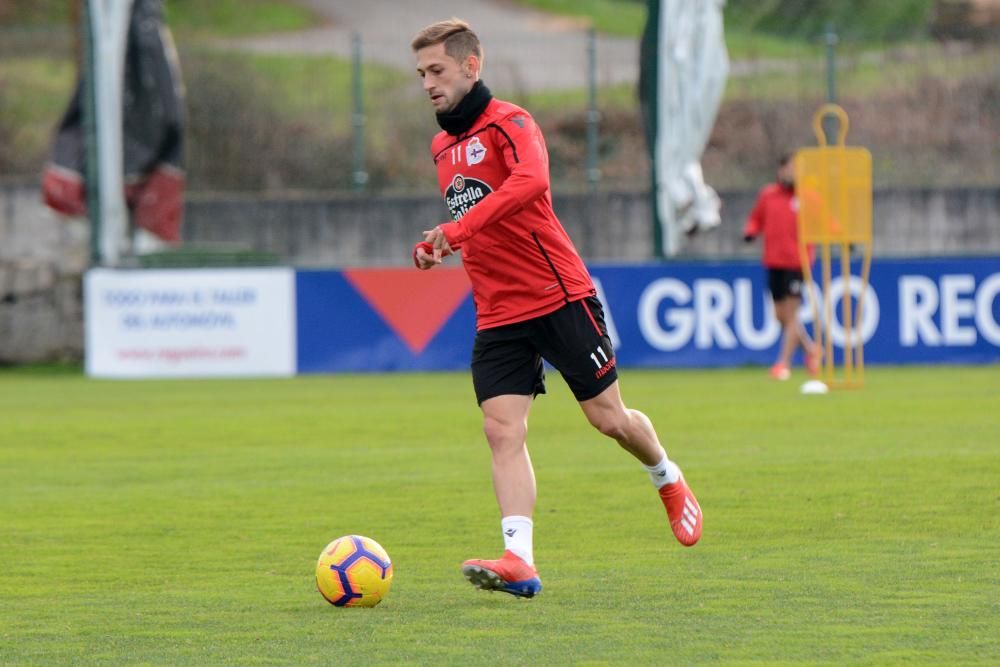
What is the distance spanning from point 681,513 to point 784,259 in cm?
1117

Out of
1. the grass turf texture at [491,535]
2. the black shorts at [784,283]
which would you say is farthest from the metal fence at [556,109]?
the grass turf texture at [491,535]

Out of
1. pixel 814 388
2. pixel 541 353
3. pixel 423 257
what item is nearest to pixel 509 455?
pixel 541 353

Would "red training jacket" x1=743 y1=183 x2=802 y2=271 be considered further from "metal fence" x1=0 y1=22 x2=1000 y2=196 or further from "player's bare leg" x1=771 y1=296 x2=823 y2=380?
"metal fence" x1=0 y1=22 x2=1000 y2=196

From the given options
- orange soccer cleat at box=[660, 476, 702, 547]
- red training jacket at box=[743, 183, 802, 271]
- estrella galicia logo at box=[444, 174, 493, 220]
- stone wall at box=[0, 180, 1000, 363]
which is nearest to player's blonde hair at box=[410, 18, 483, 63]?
estrella galicia logo at box=[444, 174, 493, 220]

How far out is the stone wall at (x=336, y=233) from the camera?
23234 mm

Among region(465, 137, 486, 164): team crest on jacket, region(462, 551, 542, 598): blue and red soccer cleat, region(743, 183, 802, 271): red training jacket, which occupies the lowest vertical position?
region(462, 551, 542, 598): blue and red soccer cleat

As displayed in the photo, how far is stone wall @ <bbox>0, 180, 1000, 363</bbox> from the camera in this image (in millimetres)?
23234

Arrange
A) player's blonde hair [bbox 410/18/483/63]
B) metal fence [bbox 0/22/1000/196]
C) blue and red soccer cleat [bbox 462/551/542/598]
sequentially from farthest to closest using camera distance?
metal fence [bbox 0/22/1000/196] < player's blonde hair [bbox 410/18/483/63] < blue and red soccer cleat [bbox 462/551/542/598]

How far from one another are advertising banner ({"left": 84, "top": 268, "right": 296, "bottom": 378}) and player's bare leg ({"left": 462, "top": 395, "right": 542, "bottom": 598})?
13.7 m

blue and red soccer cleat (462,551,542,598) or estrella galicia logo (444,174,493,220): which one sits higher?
estrella galicia logo (444,174,493,220)

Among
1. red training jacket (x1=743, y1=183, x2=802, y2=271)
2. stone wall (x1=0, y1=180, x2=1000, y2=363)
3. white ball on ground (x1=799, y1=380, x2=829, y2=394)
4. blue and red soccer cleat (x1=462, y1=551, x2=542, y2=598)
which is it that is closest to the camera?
blue and red soccer cleat (x1=462, y1=551, x2=542, y2=598)

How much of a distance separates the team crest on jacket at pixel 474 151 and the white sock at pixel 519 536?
1.34 meters

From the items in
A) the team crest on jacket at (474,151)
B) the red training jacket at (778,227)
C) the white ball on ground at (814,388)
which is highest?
the team crest on jacket at (474,151)

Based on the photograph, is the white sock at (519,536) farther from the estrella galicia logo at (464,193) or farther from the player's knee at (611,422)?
the estrella galicia logo at (464,193)
